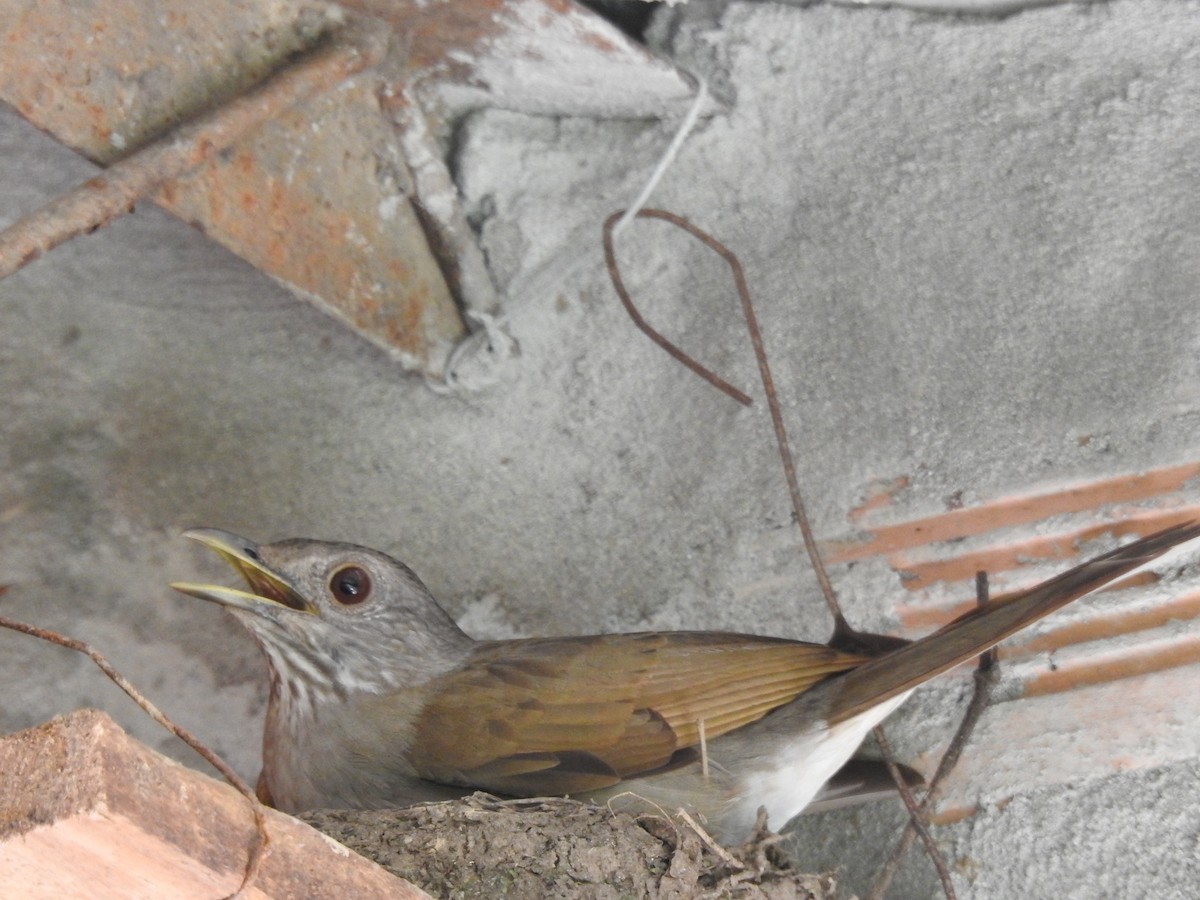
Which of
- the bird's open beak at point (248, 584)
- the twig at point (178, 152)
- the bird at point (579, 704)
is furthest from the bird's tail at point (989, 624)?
the twig at point (178, 152)

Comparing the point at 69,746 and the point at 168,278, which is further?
the point at 168,278

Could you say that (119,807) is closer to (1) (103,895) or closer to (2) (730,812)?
(1) (103,895)

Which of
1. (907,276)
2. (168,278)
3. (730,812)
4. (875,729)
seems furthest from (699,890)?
(168,278)

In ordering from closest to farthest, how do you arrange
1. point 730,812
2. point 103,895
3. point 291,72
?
point 103,895, point 730,812, point 291,72

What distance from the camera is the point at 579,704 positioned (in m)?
2.76

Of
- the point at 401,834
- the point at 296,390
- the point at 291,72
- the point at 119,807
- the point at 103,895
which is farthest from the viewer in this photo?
the point at 296,390

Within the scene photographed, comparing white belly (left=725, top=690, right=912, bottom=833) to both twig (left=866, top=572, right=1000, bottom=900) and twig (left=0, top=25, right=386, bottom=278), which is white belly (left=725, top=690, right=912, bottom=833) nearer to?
twig (left=866, top=572, right=1000, bottom=900)

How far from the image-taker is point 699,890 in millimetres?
2391

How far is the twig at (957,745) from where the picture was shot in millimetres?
2803

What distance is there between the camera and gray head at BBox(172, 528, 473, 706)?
3.01 m

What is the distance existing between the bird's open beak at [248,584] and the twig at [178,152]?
0.75m

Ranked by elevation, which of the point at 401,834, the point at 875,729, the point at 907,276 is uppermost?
the point at 907,276

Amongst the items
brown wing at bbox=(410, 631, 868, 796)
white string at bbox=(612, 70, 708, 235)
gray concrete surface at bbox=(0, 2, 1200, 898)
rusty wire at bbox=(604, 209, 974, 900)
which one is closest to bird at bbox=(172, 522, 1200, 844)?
brown wing at bbox=(410, 631, 868, 796)

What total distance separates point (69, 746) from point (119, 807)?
102mm
